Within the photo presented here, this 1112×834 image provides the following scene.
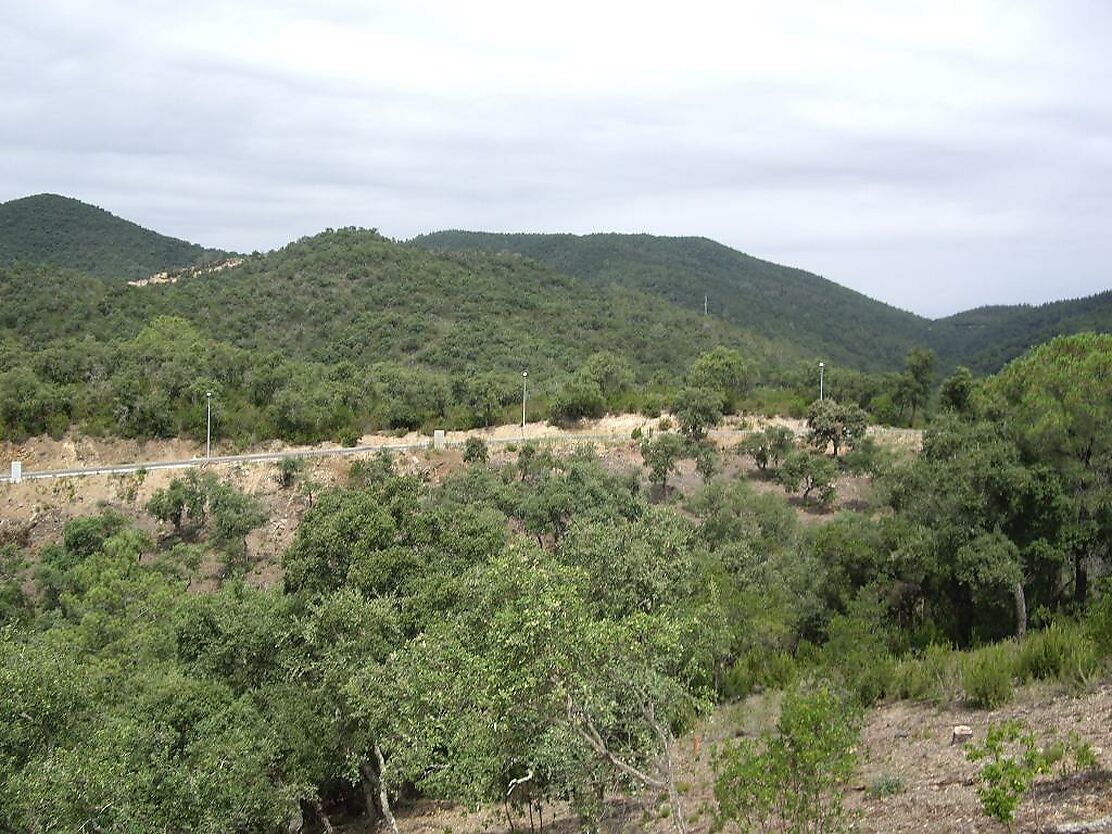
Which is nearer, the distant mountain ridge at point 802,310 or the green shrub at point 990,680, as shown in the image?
the green shrub at point 990,680

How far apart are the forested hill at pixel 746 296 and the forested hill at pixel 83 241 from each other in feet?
154

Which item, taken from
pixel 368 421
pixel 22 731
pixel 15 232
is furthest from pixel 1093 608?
pixel 15 232

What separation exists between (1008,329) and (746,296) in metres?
50.0

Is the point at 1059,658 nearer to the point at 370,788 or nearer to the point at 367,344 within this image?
the point at 370,788

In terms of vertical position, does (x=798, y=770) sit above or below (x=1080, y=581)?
above

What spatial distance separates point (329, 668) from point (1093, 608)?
44.7ft

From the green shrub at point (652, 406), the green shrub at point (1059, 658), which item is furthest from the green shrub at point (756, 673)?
the green shrub at point (652, 406)

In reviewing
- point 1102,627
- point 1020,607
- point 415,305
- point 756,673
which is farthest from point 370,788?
point 415,305

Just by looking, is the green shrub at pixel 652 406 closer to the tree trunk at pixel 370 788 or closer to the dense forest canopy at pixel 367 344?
the dense forest canopy at pixel 367 344

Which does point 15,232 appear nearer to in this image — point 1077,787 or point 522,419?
point 522,419

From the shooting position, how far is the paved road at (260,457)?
39719 mm

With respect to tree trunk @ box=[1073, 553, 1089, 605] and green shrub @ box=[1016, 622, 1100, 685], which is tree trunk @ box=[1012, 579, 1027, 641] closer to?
tree trunk @ box=[1073, 553, 1089, 605]

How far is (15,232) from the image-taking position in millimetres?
119312

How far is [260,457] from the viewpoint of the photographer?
4288 cm
